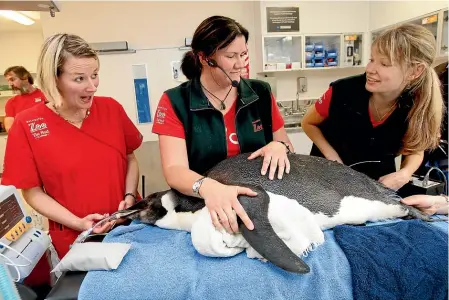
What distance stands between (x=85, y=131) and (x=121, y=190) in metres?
0.26

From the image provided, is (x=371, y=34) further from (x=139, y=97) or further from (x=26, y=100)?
(x=26, y=100)

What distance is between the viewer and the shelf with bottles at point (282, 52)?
3.44 m

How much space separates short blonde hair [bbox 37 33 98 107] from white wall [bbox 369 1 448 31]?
2.83 meters

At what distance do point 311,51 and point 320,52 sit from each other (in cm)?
11

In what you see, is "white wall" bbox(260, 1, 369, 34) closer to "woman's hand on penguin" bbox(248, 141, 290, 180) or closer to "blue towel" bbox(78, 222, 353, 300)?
"woman's hand on penguin" bbox(248, 141, 290, 180)

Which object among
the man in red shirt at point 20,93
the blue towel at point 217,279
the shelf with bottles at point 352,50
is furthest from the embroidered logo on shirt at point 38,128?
the shelf with bottles at point 352,50

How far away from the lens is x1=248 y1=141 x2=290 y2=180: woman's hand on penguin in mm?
884

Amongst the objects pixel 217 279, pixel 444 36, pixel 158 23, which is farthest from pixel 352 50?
pixel 217 279

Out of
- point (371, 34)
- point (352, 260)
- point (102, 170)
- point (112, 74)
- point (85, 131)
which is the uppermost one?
point (371, 34)

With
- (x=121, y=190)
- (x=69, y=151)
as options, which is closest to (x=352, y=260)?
(x=121, y=190)

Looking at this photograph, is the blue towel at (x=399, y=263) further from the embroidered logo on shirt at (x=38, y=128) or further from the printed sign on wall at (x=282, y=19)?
the printed sign on wall at (x=282, y=19)

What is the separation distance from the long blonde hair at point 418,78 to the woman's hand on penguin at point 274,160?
0.58 metres

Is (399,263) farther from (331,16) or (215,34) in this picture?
(331,16)

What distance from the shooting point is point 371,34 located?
11.4ft
